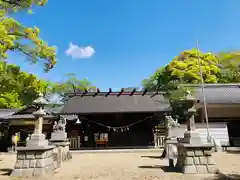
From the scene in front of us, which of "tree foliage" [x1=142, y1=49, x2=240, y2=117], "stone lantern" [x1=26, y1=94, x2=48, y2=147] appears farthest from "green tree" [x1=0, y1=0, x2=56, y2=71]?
"tree foliage" [x1=142, y1=49, x2=240, y2=117]

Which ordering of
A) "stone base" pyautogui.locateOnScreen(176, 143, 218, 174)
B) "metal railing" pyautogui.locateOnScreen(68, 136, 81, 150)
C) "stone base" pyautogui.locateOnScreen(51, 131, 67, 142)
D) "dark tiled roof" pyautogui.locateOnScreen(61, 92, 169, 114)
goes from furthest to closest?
"dark tiled roof" pyautogui.locateOnScreen(61, 92, 169, 114)
"metal railing" pyautogui.locateOnScreen(68, 136, 81, 150)
"stone base" pyautogui.locateOnScreen(51, 131, 67, 142)
"stone base" pyautogui.locateOnScreen(176, 143, 218, 174)

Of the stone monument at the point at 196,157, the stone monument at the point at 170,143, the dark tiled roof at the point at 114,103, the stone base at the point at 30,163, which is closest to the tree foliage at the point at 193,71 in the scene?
the dark tiled roof at the point at 114,103

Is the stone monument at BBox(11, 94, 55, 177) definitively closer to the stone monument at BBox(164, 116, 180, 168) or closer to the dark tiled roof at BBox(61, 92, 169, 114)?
the stone monument at BBox(164, 116, 180, 168)

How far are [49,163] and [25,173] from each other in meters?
0.91

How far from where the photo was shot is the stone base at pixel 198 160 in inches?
247

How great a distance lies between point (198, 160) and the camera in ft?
20.9

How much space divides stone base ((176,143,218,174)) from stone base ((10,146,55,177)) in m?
5.12

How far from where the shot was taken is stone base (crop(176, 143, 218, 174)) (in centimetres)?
627

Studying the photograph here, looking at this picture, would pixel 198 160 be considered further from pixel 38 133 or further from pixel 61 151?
pixel 61 151

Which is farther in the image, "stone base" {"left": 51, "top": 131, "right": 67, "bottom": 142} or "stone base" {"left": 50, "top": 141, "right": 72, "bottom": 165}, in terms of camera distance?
"stone base" {"left": 51, "top": 131, "right": 67, "bottom": 142}

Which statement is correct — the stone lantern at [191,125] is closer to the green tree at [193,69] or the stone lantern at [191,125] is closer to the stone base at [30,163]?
the stone base at [30,163]

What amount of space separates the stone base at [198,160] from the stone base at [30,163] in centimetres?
512

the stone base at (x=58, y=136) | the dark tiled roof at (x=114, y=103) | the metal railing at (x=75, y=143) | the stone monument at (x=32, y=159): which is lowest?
the metal railing at (x=75, y=143)

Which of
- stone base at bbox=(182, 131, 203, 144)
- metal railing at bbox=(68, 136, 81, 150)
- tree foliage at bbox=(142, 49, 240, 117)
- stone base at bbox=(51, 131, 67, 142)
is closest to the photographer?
stone base at bbox=(182, 131, 203, 144)
